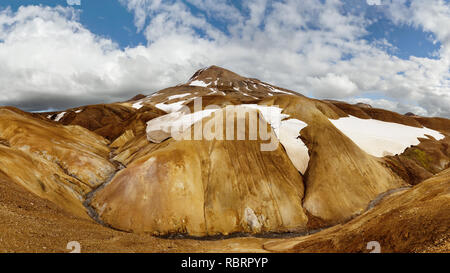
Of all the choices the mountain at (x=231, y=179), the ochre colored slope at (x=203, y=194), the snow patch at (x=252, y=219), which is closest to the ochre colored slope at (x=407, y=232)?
the mountain at (x=231, y=179)

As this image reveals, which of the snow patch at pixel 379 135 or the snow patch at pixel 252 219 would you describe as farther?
the snow patch at pixel 379 135

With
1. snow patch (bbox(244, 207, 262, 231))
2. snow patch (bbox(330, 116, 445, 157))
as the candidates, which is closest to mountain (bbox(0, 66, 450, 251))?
snow patch (bbox(244, 207, 262, 231))

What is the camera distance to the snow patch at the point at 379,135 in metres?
48.2

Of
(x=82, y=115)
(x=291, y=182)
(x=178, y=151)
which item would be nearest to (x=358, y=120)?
(x=291, y=182)

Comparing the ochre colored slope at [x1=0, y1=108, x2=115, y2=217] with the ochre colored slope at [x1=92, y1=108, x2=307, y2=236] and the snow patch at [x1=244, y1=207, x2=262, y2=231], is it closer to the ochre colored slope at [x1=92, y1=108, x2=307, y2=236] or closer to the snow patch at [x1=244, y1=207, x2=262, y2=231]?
the ochre colored slope at [x1=92, y1=108, x2=307, y2=236]

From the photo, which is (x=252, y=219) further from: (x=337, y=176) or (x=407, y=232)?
(x=407, y=232)

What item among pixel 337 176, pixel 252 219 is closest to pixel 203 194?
pixel 252 219

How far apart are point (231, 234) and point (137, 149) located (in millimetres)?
29028

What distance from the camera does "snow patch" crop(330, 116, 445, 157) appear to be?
48.2m

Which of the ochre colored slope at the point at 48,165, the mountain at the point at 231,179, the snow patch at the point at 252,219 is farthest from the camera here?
the snow patch at the point at 252,219

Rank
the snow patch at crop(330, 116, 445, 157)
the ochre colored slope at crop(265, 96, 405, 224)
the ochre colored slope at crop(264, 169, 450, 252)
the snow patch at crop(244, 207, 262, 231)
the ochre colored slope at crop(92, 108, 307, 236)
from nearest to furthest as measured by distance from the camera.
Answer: the ochre colored slope at crop(264, 169, 450, 252) → the ochre colored slope at crop(92, 108, 307, 236) → the snow patch at crop(244, 207, 262, 231) → the ochre colored slope at crop(265, 96, 405, 224) → the snow patch at crop(330, 116, 445, 157)

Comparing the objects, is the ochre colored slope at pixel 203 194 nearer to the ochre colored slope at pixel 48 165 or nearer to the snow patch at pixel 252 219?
the snow patch at pixel 252 219

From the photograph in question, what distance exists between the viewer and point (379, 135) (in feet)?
181

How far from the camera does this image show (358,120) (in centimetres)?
7012
